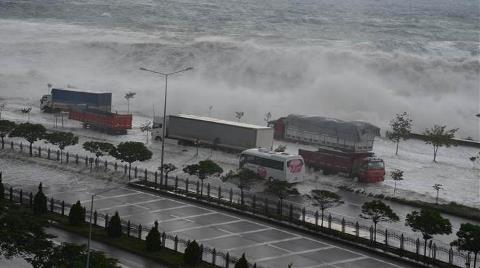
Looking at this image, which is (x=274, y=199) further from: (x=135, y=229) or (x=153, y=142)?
(x=153, y=142)

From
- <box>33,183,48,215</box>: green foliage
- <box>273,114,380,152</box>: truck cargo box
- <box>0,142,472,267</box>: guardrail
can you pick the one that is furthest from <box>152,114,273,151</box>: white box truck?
<box>33,183,48,215</box>: green foliage

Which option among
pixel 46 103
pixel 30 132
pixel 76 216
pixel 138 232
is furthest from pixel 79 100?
pixel 138 232

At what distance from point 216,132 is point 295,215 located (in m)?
21.8

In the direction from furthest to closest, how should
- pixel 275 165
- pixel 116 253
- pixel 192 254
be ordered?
1. pixel 275 165
2. pixel 116 253
3. pixel 192 254

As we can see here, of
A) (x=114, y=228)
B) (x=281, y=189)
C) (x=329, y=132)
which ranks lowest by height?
(x=114, y=228)

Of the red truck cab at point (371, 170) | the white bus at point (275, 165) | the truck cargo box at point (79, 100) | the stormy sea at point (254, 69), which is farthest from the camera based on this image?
the stormy sea at point (254, 69)

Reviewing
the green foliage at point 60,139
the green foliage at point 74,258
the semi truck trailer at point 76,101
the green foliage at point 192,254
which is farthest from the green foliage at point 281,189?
the semi truck trailer at point 76,101

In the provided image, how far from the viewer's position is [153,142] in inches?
2591

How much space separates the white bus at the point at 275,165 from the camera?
4941 cm

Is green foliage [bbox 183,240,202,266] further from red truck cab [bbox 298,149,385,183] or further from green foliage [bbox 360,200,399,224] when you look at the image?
red truck cab [bbox 298,149,385,183]

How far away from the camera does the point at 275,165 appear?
164 ft

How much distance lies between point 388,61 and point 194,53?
3597 centimetres

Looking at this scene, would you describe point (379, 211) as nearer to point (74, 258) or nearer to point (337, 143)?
point (74, 258)

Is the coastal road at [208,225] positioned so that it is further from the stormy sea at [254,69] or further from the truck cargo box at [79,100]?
the stormy sea at [254,69]
